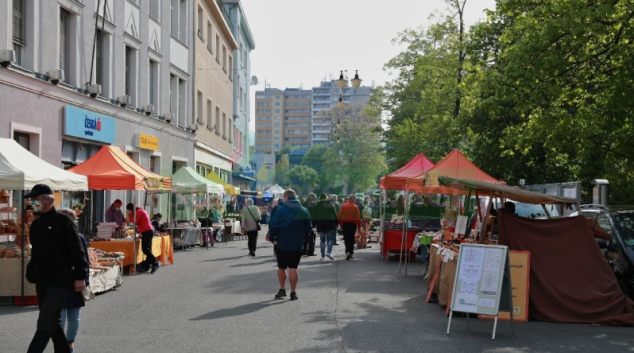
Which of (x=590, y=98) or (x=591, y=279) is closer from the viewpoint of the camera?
(x=591, y=279)

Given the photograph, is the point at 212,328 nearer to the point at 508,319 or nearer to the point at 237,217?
the point at 508,319

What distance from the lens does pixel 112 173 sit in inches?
683

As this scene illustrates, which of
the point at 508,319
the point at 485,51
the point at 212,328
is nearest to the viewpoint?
the point at 212,328

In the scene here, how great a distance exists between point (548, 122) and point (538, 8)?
2.74 meters

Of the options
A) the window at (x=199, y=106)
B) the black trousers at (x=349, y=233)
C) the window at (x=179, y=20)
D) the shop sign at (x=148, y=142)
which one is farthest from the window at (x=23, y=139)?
the window at (x=199, y=106)

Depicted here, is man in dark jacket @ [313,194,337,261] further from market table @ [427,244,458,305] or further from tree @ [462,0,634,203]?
market table @ [427,244,458,305]

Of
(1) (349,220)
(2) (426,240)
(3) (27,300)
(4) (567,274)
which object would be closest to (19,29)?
(3) (27,300)

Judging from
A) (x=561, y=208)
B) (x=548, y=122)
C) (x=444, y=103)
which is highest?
(x=444, y=103)

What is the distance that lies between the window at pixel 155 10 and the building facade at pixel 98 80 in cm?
4

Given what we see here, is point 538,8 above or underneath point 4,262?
above

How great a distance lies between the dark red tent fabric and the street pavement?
39cm

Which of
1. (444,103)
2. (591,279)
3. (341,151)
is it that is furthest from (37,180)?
(341,151)

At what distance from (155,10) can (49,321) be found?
78.9 ft

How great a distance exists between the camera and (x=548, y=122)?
17.4 meters
